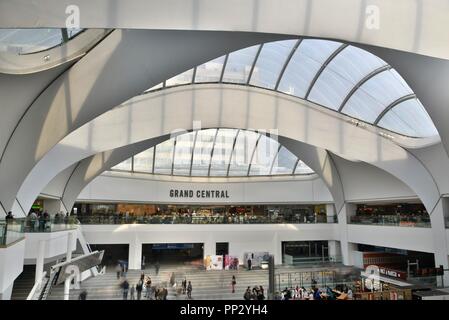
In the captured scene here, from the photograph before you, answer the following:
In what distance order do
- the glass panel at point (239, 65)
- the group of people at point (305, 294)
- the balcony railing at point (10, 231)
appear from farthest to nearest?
1. the glass panel at point (239, 65)
2. the group of people at point (305, 294)
3. the balcony railing at point (10, 231)

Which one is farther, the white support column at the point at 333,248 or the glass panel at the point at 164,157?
the white support column at the point at 333,248

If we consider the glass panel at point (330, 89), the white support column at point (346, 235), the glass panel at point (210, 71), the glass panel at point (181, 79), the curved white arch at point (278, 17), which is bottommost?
the white support column at point (346, 235)

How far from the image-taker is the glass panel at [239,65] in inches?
736

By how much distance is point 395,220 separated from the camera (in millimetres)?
23859

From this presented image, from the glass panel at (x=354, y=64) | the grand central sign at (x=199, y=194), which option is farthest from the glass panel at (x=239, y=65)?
the grand central sign at (x=199, y=194)

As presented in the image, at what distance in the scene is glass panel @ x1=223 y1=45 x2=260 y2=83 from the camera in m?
18.7

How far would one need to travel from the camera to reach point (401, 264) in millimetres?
27016

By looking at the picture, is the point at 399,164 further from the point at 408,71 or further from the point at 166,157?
the point at 166,157

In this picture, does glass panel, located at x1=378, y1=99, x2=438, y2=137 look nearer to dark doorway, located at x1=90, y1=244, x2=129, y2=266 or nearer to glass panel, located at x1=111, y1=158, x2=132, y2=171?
glass panel, located at x1=111, y1=158, x2=132, y2=171

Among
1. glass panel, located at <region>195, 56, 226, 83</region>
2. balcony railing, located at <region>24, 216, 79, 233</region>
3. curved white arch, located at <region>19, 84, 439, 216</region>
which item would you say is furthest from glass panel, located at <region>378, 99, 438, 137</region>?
balcony railing, located at <region>24, 216, 79, 233</region>

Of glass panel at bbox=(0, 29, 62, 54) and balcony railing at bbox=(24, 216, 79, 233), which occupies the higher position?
glass panel at bbox=(0, 29, 62, 54)

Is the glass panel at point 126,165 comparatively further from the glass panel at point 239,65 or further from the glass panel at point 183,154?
the glass panel at point 239,65

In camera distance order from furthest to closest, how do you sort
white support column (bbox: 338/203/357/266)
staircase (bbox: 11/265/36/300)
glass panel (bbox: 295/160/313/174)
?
glass panel (bbox: 295/160/313/174) < white support column (bbox: 338/203/357/266) < staircase (bbox: 11/265/36/300)

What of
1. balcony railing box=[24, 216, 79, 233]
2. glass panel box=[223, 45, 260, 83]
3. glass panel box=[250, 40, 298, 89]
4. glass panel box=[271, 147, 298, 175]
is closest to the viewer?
balcony railing box=[24, 216, 79, 233]
